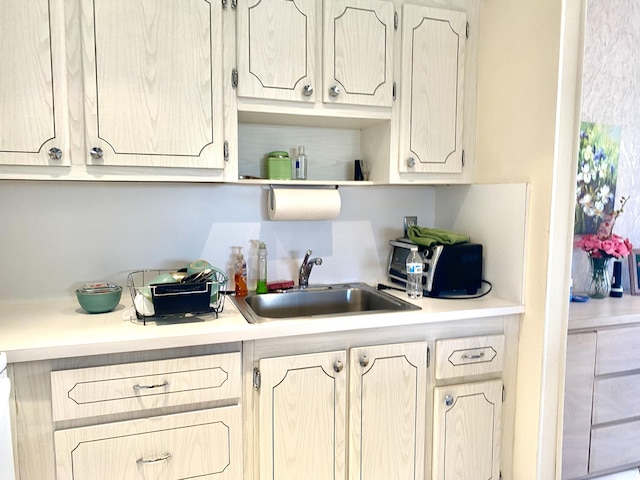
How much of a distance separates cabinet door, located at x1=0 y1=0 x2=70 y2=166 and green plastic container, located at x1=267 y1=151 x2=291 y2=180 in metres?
0.78

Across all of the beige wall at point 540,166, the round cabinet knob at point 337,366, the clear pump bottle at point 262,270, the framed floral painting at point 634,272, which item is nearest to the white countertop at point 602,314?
the framed floral painting at point 634,272

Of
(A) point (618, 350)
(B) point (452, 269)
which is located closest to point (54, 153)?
(B) point (452, 269)

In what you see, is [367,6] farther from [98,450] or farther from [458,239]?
[98,450]

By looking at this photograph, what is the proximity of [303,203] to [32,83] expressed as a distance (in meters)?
1.01

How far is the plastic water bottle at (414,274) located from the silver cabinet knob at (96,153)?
48.4 inches

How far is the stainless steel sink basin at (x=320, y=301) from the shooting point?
1.95m

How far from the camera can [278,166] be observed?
196 centimetres

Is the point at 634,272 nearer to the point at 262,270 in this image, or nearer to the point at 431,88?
the point at 431,88

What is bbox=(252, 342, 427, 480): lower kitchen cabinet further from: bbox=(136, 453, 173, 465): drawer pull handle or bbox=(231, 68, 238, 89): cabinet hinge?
bbox=(231, 68, 238, 89): cabinet hinge

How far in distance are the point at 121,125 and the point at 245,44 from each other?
1.73 ft

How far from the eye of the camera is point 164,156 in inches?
63.1

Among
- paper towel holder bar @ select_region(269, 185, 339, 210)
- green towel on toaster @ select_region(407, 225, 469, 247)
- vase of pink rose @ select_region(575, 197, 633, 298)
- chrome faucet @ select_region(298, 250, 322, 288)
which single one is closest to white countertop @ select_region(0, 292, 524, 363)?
green towel on toaster @ select_region(407, 225, 469, 247)

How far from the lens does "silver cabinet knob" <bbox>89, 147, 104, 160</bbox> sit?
4.98ft

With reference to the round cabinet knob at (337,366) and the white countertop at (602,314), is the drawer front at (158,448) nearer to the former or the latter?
the round cabinet knob at (337,366)
